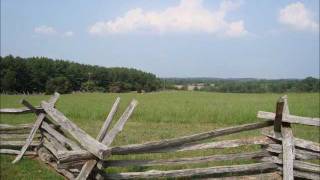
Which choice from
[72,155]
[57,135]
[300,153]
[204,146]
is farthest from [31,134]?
[300,153]

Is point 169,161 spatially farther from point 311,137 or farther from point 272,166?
point 311,137

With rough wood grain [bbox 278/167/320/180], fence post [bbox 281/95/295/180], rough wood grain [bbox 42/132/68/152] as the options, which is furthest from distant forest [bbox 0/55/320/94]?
fence post [bbox 281/95/295/180]

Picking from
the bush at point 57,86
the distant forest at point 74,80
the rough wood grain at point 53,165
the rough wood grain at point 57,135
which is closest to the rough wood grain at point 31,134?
the rough wood grain at point 57,135

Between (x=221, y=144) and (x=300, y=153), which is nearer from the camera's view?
(x=221, y=144)

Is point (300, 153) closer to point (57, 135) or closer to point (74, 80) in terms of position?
point (57, 135)

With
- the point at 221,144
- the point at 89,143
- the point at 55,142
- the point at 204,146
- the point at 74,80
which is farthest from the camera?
the point at 74,80

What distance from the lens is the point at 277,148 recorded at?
6480 millimetres

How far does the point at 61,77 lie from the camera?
7819 cm

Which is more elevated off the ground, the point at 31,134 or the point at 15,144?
the point at 31,134

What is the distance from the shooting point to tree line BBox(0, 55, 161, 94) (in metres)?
70.8

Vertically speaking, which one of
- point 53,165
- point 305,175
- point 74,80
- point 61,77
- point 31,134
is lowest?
point 53,165

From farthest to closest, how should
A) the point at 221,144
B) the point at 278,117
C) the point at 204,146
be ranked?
the point at 221,144, the point at 204,146, the point at 278,117

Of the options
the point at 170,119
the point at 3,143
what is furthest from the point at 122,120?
the point at 170,119

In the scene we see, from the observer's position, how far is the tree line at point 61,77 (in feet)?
232
